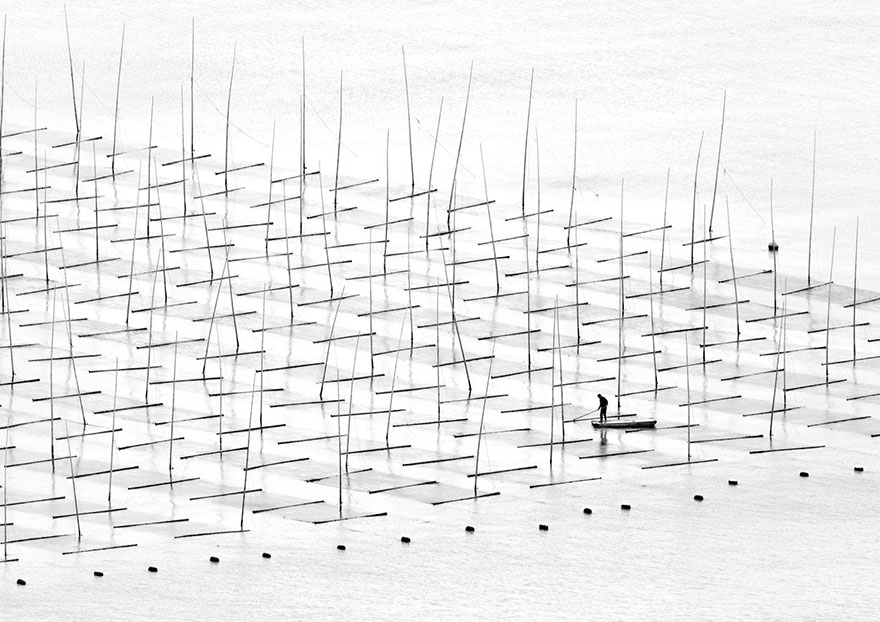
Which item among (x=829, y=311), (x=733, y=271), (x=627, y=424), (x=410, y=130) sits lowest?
(x=627, y=424)

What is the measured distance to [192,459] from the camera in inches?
1693

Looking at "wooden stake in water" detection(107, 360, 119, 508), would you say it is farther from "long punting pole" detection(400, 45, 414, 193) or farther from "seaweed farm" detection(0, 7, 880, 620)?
"long punting pole" detection(400, 45, 414, 193)

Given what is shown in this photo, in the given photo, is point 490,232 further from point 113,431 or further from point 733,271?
point 113,431

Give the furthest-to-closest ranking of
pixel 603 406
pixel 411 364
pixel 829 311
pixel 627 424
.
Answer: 1. pixel 829 311
2. pixel 411 364
3. pixel 627 424
4. pixel 603 406

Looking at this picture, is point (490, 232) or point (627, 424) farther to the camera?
point (490, 232)

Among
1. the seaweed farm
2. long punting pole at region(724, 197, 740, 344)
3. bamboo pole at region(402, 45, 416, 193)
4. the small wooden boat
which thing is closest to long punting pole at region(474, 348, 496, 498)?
the seaweed farm

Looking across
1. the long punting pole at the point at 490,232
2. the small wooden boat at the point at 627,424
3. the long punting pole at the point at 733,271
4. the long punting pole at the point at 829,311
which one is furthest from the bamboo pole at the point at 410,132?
the small wooden boat at the point at 627,424

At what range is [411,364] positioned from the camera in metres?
46.8

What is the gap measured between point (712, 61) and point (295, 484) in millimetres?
24022

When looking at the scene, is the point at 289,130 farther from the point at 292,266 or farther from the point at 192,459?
the point at 192,459

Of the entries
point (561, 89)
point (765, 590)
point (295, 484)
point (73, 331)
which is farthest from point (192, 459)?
point (561, 89)

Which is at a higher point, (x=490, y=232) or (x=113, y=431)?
(x=490, y=232)

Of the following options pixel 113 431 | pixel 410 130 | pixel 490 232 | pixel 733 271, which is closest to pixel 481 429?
pixel 113 431

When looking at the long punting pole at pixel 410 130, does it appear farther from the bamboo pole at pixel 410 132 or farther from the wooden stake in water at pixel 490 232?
the wooden stake in water at pixel 490 232
